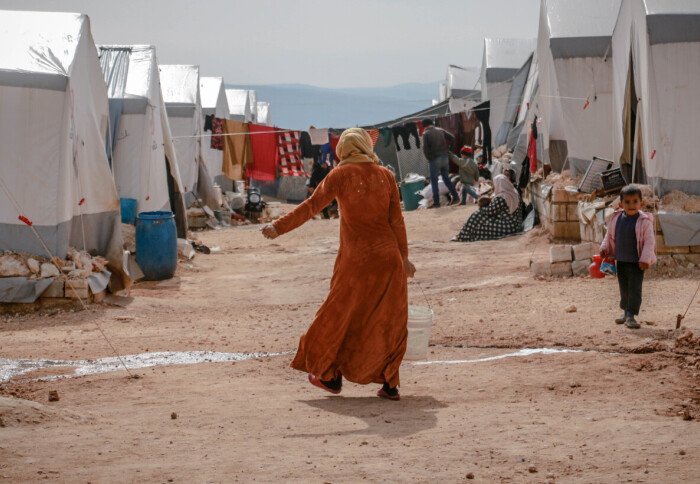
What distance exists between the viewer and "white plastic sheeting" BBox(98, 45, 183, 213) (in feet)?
38.0

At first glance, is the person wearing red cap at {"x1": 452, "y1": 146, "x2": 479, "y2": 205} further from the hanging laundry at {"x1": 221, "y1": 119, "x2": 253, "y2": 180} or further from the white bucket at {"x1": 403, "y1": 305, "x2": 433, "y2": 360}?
the white bucket at {"x1": 403, "y1": 305, "x2": 433, "y2": 360}

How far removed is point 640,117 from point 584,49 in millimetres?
3411

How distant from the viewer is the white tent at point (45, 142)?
803 cm

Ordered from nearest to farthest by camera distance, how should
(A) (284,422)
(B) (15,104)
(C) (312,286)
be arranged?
(A) (284,422)
(B) (15,104)
(C) (312,286)

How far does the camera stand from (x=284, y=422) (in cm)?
398

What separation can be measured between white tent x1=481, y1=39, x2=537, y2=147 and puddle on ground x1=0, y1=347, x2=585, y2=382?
15.7 meters

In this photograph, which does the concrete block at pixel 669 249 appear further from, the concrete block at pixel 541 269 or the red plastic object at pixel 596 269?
the concrete block at pixel 541 269

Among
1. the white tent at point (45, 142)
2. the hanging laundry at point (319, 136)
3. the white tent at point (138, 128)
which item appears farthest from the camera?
the hanging laundry at point (319, 136)

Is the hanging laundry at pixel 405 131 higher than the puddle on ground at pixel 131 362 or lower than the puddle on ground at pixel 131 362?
higher

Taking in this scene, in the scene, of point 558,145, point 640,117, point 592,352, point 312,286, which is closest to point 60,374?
point 592,352

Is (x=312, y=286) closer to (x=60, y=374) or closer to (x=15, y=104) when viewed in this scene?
(x=15, y=104)

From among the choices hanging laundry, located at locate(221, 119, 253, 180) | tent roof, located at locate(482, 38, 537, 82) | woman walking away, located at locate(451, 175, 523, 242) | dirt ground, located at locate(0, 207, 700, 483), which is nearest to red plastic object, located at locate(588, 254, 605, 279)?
dirt ground, located at locate(0, 207, 700, 483)

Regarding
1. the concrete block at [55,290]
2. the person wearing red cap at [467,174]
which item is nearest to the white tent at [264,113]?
the person wearing red cap at [467,174]

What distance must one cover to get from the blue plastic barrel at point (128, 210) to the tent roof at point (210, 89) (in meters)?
11.9
